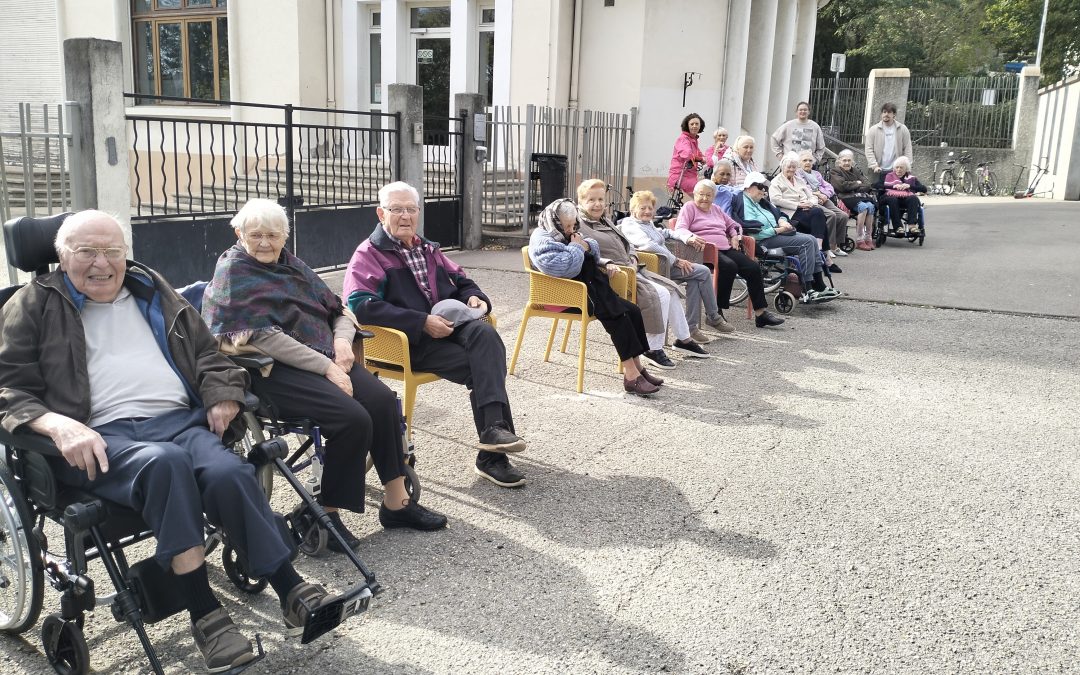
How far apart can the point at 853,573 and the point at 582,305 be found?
277cm

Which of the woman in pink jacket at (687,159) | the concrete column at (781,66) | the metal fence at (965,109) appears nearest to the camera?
the woman in pink jacket at (687,159)

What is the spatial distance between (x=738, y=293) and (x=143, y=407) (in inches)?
283

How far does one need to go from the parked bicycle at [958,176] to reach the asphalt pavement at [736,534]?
62.2 ft

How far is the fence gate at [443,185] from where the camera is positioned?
11.6 m

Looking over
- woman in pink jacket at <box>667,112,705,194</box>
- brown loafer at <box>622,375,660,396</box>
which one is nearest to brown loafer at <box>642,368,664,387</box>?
brown loafer at <box>622,375,660,396</box>

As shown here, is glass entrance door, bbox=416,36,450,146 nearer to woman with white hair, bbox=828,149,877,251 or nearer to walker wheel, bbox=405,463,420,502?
woman with white hair, bbox=828,149,877,251

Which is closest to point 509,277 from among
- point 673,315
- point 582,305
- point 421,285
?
point 673,315

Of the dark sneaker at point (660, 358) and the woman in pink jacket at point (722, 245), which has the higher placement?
the woman in pink jacket at point (722, 245)

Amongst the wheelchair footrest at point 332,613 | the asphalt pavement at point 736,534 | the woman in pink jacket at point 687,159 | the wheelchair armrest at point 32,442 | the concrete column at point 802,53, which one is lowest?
the asphalt pavement at point 736,534

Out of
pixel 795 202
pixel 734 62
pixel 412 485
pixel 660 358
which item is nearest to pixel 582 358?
pixel 660 358

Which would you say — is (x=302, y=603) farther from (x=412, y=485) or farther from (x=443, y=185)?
(x=443, y=185)

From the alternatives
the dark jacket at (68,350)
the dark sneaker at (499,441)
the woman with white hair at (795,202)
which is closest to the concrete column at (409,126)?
the woman with white hair at (795,202)

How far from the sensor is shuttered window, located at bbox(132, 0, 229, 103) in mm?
16775

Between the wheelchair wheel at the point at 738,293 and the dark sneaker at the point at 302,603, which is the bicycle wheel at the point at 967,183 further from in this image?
the dark sneaker at the point at 302,603
